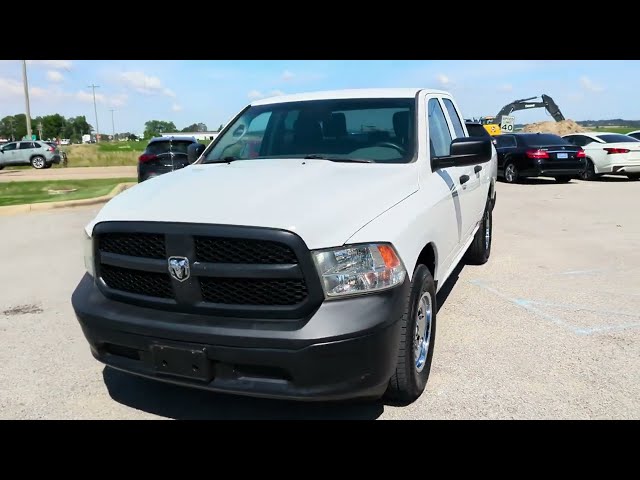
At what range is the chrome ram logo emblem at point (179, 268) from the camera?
8.48 ft

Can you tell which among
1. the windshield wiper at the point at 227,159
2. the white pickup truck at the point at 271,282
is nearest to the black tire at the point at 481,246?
the white pickup truck at the point at 271,282

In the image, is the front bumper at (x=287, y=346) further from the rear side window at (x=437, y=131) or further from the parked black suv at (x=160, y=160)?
the parked black suv at (x=160, y=160)

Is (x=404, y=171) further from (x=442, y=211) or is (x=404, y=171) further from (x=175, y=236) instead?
(x=175, y=236)

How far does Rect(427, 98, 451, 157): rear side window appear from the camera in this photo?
13.1 ft

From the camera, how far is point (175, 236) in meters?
2.58

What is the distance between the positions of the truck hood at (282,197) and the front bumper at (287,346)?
38cm

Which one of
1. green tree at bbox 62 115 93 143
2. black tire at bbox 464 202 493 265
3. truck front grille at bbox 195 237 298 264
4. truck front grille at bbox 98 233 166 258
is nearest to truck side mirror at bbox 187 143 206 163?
truck front grille at bbox 98 233 166 258

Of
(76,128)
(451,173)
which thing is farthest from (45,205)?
(76,128)
